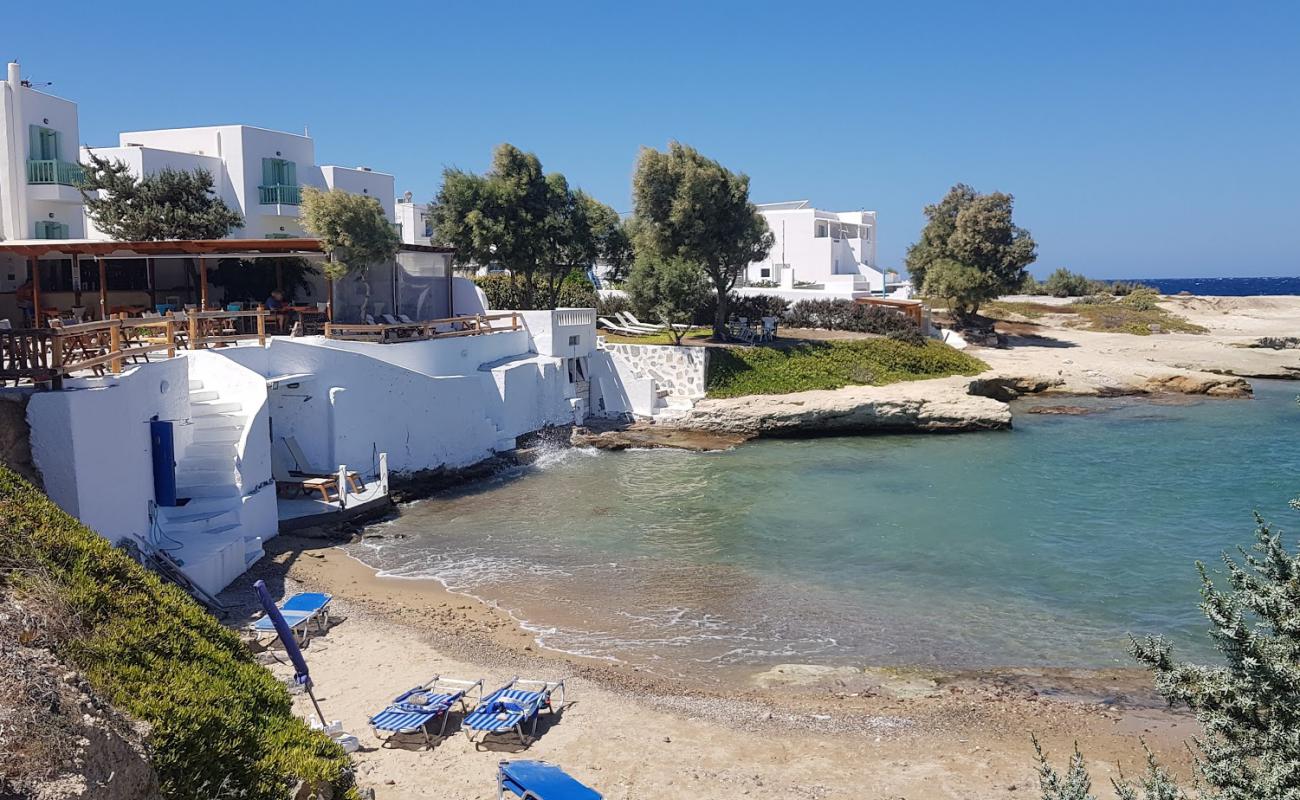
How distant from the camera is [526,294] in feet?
135

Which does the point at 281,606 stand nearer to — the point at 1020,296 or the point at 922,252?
the point at 922,252

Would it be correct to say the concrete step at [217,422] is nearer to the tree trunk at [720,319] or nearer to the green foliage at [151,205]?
the green foliage at [151,205]

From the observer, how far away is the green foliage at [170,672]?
666 centimetres

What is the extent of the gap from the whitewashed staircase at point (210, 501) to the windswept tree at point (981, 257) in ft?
131

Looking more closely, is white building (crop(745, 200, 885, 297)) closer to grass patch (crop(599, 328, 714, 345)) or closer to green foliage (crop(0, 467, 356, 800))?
grass patch (crop(599, 328, 714, 345))

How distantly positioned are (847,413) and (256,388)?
2108 cm

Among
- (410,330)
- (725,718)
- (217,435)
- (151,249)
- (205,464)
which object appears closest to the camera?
(725,718)

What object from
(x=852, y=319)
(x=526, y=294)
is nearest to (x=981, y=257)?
(x=852, y=319)

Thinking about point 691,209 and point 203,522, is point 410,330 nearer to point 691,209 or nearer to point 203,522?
point 203,522

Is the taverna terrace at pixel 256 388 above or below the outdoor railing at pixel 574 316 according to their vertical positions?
below

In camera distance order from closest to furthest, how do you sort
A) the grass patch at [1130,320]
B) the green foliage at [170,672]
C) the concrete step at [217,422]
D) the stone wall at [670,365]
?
1. the green foliage at [170,672]
2. the concrete step at [217,422]
3. the stone wall at [670,365]
4. the grass patch at [1130,320]

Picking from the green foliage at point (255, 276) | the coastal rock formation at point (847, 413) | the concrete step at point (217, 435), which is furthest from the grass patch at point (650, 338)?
the concrete step at point (217, 435)

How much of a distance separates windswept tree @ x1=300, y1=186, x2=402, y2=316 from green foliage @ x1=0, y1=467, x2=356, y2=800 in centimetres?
1731

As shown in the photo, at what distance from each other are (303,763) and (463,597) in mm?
9965
